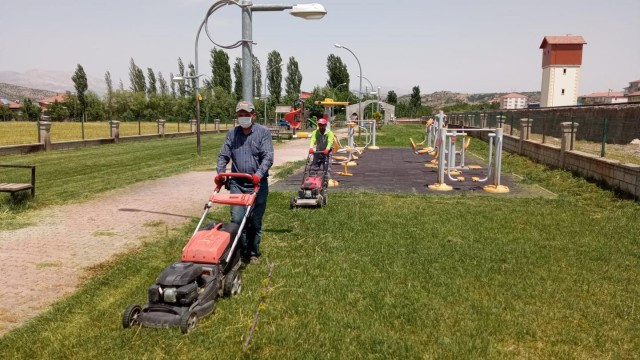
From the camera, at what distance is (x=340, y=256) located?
19.1 feet

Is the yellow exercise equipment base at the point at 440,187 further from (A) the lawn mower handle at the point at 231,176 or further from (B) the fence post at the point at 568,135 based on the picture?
(A) the lawn mower handle at the point at 231,176

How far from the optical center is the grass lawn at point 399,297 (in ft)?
11.9

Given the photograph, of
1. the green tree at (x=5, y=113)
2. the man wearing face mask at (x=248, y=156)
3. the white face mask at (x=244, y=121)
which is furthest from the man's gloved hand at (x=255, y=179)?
the green tree at (x=5, y=113)

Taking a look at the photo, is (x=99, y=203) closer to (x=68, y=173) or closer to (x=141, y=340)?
(x=68, y=173)

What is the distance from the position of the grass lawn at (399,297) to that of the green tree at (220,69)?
7199 cm

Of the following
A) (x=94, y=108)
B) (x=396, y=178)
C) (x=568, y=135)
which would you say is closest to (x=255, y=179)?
(x=396, y=178)

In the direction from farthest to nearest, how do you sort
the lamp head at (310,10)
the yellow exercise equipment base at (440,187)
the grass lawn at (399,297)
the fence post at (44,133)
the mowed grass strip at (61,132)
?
the mowed grass strip at (61,132), the fence post at (44,133), the yellow exercise equipment base at (440,187), the lamp head at (310,10), the grass lawn at (399,297)

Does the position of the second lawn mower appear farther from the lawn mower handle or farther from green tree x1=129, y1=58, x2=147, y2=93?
green tree x1=129, y1=58, x2=147, y2=93

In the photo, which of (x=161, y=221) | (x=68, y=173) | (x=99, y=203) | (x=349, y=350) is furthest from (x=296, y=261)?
(x=68, y=173)

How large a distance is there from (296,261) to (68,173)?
10833mm

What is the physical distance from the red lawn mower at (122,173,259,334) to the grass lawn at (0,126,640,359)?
12cm

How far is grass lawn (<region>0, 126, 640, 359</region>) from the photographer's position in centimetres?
363

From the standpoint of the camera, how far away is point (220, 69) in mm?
75750

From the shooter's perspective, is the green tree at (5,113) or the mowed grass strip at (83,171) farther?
the green tree at (5,113)
